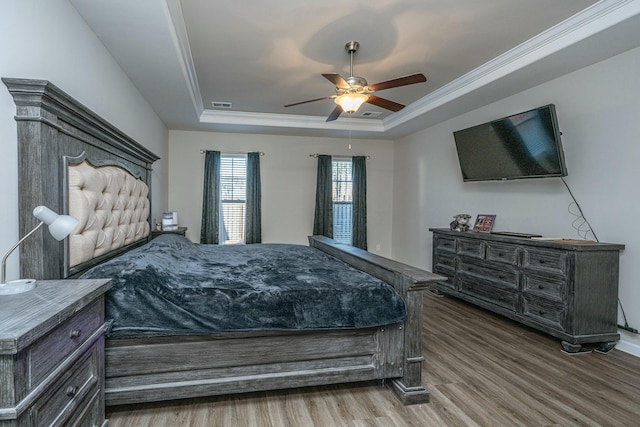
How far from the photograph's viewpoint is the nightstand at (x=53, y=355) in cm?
100

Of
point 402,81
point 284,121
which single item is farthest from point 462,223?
point 284,121

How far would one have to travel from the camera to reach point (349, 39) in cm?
315

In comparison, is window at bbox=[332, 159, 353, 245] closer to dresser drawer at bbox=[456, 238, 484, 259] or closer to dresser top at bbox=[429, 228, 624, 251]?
dresser drawer at bbox=[456, 238, 484, 259]

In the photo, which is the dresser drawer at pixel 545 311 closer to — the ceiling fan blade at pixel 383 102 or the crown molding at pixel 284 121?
the ceiling fan blade at pixel 383 102

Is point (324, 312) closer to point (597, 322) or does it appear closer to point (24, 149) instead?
point (24, 149)

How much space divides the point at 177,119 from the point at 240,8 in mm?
2900

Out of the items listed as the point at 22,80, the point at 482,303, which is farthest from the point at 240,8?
the point at 482,303

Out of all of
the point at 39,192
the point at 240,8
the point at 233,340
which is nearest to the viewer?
the point at 39,192

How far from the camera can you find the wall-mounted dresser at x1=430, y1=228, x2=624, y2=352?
9.58ft

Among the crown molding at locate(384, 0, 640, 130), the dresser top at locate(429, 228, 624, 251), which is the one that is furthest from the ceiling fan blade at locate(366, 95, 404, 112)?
the dresser top at locate(429, 228, 624, 251)

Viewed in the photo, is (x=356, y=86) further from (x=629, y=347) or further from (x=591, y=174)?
(x=629, y=347)

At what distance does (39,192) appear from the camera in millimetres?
1699

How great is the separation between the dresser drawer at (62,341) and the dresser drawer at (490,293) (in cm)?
359

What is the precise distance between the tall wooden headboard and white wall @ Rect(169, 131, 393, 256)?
398cm
